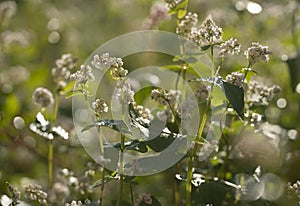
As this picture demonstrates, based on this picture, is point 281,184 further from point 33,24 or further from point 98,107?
point 33,24

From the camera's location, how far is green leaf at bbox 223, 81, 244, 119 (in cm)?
82

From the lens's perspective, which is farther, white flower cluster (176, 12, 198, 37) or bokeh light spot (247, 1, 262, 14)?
bokeh light spot (247, 1, 262, 14)

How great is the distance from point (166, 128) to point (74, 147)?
0.42 metres

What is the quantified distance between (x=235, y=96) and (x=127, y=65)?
1349mm

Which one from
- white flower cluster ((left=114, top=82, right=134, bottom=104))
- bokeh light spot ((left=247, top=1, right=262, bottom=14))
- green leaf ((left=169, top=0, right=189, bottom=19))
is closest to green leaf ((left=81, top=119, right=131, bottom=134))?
white flower cluster ((left=114, top=82, right=134, bottom=104))

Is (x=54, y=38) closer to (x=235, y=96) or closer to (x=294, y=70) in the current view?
(x=294, y=70)

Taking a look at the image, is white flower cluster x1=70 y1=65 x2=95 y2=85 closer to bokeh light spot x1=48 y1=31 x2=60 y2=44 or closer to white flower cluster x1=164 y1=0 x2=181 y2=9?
white flower cluster x1=164 y1=0 x2=181 y2=9

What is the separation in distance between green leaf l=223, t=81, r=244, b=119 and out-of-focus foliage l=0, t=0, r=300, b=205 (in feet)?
0.52

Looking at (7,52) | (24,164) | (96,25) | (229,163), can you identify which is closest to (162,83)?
(229,163)

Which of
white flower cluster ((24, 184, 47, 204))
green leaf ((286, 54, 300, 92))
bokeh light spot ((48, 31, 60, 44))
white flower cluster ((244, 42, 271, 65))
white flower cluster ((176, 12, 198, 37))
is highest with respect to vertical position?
bokeh light spot ((48, 31, 60, 44))

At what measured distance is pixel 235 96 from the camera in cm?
82

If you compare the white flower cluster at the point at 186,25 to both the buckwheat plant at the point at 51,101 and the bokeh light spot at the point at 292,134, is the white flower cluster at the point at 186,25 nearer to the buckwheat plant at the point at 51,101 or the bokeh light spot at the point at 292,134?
the buckwheat plant at the point at 51,101

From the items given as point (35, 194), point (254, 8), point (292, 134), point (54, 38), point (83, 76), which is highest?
point (54, 38)

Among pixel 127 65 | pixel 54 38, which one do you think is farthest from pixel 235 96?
pixel 54 38
